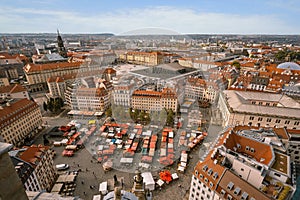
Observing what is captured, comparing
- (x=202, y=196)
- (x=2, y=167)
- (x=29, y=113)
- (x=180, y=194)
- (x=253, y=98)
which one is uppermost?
(x=2, y=167)

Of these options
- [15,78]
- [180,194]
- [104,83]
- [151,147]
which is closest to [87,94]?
[104,83]

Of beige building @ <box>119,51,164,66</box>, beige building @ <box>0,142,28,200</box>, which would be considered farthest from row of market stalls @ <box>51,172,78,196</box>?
beige building @ <box>119,51,164,66</box>

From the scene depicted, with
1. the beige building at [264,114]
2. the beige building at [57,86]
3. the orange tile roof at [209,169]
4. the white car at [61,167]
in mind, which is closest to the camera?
the orange tile roof at [209,169]

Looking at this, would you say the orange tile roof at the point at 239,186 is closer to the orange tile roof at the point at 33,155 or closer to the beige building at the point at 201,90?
the orange tile roof at the point at 33,155

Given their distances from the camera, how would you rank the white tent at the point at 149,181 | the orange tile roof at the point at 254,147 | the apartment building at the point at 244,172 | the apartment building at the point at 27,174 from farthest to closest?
1. the white tent at the point at 149,181
2. the orange tile roof at the point at 254,147
3. the apartment building at the point at 27,174
4. the apartment building at the point at 244,172

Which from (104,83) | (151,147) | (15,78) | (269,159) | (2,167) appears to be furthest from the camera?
(15,78)

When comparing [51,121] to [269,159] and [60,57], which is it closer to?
[269,159]

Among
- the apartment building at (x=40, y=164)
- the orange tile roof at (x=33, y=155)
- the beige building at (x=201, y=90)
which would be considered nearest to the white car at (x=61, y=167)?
the apartment building at (x=40, y=164)
